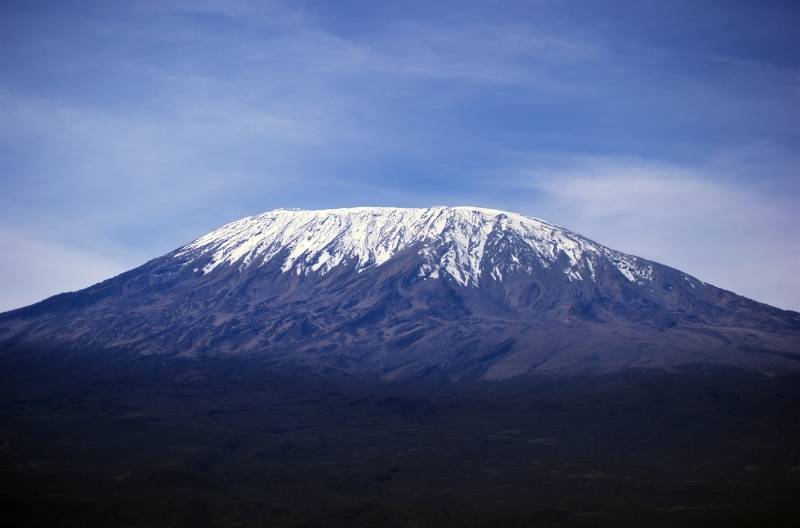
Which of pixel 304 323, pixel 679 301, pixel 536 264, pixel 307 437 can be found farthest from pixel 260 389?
pixel 679 301

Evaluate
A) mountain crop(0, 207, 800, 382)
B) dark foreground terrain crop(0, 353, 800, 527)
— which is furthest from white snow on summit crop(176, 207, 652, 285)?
dark foreground terrain crop(0, 353, 800, 527)

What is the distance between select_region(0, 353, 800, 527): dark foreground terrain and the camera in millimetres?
61875

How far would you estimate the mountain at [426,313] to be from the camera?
13800 centimetres

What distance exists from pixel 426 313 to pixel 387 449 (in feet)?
258

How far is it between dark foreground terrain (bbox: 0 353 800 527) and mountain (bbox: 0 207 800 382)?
1321 cm

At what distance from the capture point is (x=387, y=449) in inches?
3420

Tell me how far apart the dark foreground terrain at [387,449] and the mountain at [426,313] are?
43.4 ft

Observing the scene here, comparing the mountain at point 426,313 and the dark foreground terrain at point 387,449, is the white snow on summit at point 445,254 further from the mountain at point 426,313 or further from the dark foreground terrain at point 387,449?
the dark foreground terrain at point 387,449

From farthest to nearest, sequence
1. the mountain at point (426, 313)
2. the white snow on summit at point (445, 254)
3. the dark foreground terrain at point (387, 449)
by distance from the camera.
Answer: the white snow on summit at point (445, 254) → the mountain at point (426, 313) → the dark foreground terrain at point (387, 449)

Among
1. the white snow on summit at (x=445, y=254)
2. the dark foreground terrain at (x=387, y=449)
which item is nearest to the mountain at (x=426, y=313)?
the white snow on summit at (x=445, y=254)

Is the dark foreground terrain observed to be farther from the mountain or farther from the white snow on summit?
the white snow on summit

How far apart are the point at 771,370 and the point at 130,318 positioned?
114632 millimetres

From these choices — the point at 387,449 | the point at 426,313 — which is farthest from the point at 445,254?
the point at 387,449

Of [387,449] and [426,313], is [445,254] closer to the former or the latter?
[426,313]
